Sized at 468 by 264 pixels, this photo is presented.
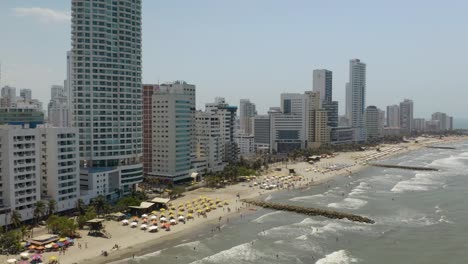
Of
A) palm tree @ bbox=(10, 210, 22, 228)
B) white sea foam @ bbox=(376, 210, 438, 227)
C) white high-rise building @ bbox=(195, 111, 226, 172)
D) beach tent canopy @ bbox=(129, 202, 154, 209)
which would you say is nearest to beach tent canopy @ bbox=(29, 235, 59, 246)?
palm tree @ bbox=(10, 210, 22, 228)

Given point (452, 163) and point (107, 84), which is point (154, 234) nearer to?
point (107, 84)

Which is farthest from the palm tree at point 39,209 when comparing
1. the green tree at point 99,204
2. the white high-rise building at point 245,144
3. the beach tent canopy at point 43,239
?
the white high-rise building at point 245,144

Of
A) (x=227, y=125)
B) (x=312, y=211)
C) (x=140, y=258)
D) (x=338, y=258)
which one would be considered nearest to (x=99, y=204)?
(x=140, y=258)

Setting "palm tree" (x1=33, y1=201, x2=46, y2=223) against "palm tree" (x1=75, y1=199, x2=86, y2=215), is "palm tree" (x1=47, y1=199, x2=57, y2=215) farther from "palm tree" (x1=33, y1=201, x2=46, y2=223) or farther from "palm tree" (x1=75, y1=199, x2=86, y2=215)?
"palm tree" (x1=75, y1=199, x2=86, y2=215)

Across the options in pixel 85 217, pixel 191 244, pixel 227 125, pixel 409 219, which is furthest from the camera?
pixel 227 125

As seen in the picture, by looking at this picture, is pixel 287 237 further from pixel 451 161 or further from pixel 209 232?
pixel 451 161

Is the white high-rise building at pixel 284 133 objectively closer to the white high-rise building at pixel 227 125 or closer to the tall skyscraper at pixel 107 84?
the white high-rise building at pixel 227 125
